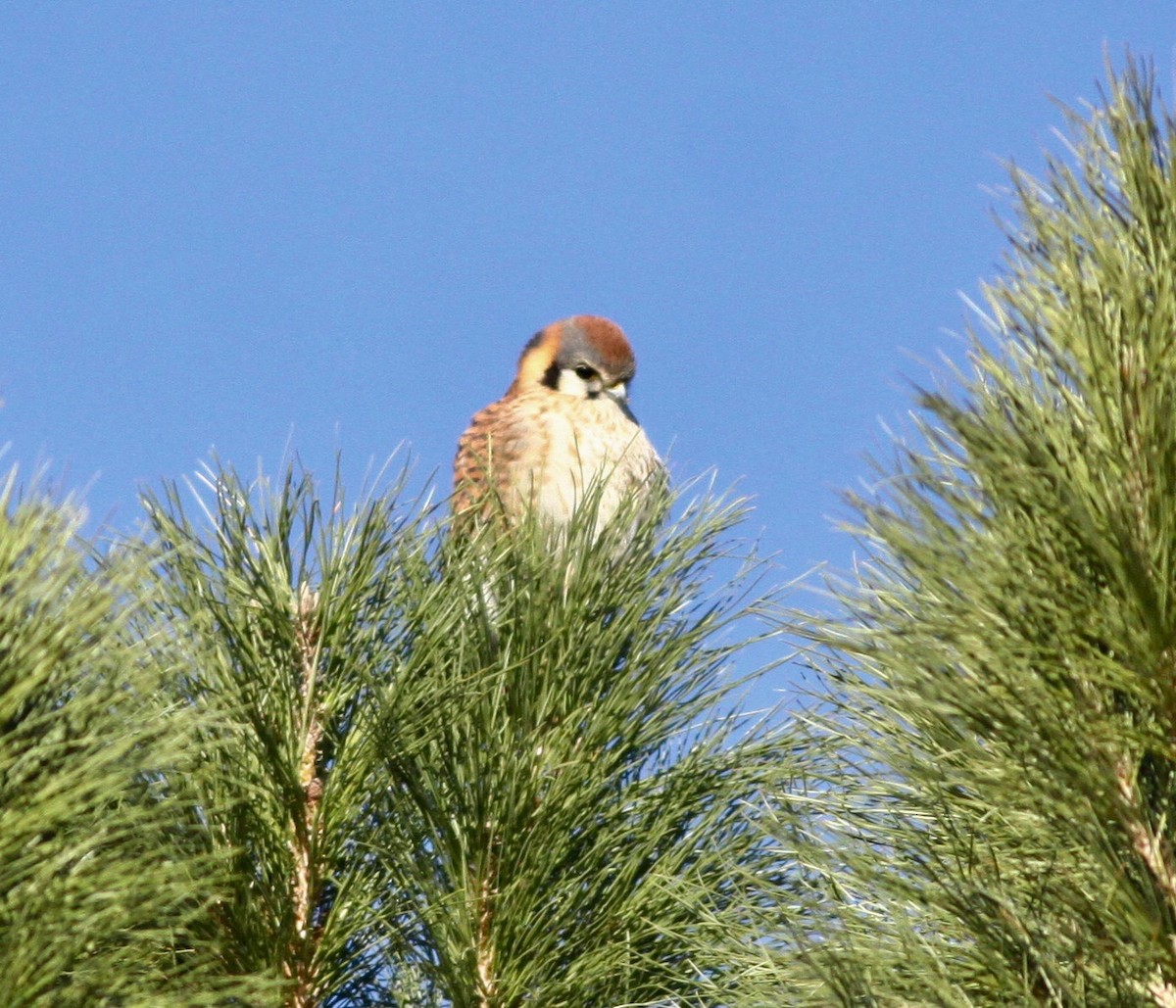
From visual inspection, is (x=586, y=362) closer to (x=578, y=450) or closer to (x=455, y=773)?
(x=578, y=450)

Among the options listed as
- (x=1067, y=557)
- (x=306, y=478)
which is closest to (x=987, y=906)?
(x=1067, y=557)

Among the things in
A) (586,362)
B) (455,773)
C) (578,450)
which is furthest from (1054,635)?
(586,362)

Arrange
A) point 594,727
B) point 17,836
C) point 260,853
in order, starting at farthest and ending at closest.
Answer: point 594,727
point 260,853
point 17,836

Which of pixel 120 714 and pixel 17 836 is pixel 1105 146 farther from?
pixel 17 836

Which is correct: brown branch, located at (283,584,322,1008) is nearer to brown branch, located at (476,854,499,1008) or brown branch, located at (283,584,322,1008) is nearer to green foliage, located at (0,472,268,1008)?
brown branch, located at (476,854,499,1008)

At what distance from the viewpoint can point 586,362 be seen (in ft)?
19.7

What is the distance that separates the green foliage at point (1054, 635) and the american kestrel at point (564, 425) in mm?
2176

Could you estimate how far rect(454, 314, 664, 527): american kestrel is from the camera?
15.9 feet

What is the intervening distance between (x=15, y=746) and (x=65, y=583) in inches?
9.2

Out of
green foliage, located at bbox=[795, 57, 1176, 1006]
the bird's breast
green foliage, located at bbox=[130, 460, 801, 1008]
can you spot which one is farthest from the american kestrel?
green foliage, located at bbox=[795, 57, 1176, 1006]

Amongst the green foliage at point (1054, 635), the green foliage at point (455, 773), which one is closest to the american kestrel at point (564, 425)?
the green foliage at point (455, 773)

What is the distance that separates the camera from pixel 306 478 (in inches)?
113

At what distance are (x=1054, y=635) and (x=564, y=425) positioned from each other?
3244 mm

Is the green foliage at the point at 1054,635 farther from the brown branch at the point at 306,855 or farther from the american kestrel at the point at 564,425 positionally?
the american kestrel at the point at 564,425
